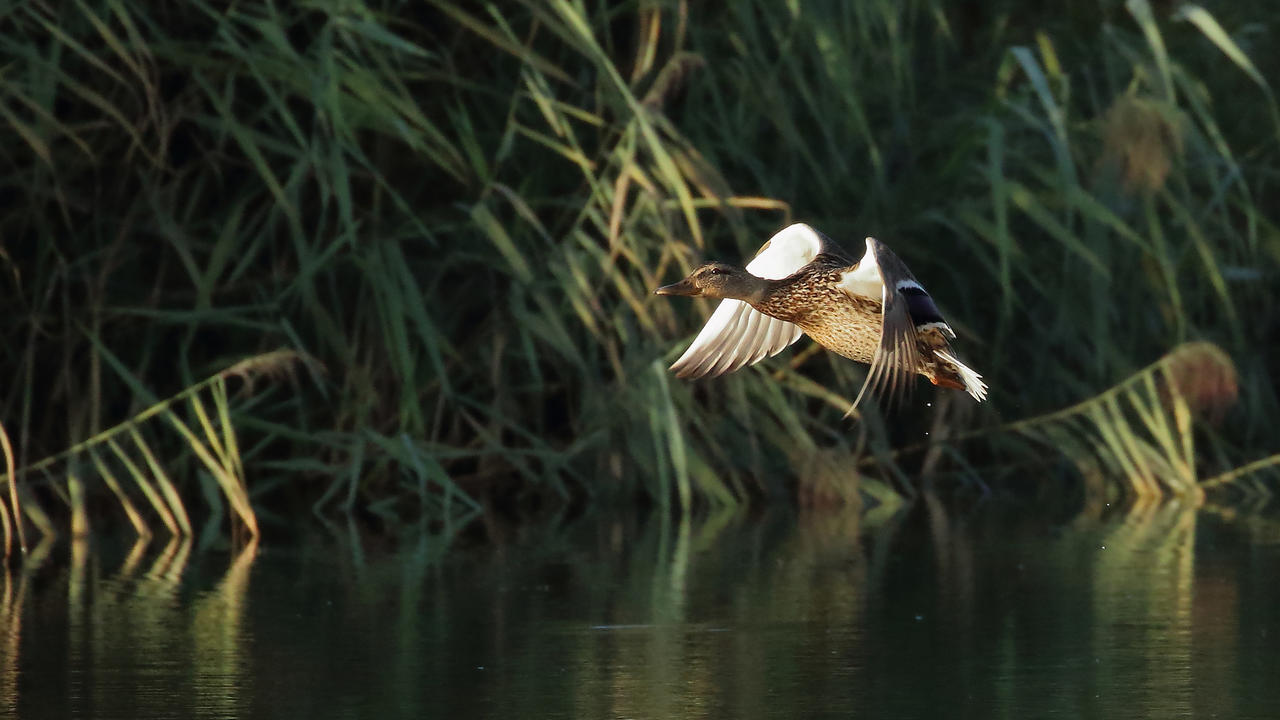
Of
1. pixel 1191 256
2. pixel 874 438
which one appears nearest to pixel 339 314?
pixel 874 438

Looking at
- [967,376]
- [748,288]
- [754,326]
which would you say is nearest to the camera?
[967,376]

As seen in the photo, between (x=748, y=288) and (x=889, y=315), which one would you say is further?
(x=748, y=288)

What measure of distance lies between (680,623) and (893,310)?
4.34ft

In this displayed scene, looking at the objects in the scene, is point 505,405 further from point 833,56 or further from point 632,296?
point 833,56

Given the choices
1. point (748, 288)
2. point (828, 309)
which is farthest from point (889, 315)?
point (748, 288)

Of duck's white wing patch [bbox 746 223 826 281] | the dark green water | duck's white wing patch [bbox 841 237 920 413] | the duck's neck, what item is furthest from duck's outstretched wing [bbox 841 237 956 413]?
the dark green water

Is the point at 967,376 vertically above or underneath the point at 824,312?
underneath

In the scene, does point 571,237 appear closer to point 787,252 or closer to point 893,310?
point 787,252

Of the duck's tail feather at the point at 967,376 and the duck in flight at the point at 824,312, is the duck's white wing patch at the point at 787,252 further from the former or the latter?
the duck's tail feather at the point at 967,376

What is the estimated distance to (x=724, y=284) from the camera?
583 centimetres

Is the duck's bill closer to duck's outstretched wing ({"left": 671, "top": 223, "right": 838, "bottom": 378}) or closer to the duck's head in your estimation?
the duck's head

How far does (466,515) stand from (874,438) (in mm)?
1648

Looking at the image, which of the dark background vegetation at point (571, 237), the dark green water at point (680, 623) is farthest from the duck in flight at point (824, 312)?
the dark background vegetation at point (571, 237)

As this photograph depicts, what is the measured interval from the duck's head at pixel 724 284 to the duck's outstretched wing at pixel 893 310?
0.33 m
